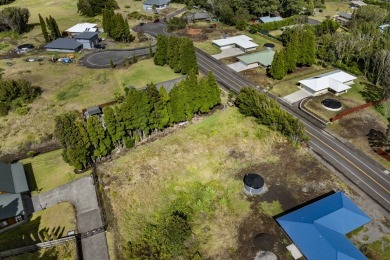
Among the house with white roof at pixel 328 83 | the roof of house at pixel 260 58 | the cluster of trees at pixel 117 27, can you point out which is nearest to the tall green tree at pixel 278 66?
the house with white roof at pixel 328 83

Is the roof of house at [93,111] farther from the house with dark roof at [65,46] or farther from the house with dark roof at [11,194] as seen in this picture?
the house with dark roof at [65,46]

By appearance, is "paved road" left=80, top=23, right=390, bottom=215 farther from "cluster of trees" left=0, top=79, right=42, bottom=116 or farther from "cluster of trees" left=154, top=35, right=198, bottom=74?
"cluster of trees" left=0, top=79, right=42, bottom=116

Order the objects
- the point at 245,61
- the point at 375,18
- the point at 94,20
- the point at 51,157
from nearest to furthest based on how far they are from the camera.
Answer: the point at 51,157 → the point at 245,61 → the point at 375,18 → the point at 94,20

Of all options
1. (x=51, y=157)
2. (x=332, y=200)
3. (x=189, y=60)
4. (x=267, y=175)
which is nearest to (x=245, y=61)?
(x=189, y=60)

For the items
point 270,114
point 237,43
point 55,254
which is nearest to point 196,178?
point 270,114

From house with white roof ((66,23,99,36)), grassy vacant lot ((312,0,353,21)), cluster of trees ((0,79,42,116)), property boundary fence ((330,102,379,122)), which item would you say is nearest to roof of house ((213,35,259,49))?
property boundary fence ((330,102,379,122))

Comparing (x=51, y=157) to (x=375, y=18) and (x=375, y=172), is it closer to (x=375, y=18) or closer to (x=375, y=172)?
(x=375, y=172)

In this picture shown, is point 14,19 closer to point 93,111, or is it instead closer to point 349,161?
point 93,111
